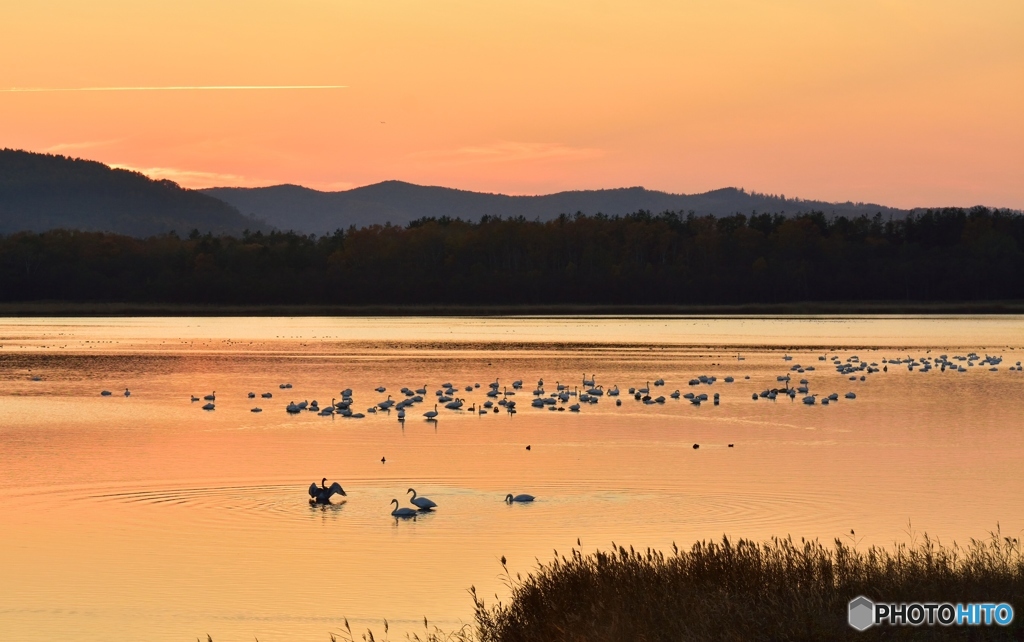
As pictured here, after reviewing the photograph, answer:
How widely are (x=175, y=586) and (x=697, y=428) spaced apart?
56.3 feet

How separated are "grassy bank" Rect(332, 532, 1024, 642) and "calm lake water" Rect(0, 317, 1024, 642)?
1371mm

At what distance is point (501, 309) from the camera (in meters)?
144

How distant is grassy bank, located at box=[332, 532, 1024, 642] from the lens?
32.1ft

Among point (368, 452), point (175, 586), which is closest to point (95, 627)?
point (175, 586)

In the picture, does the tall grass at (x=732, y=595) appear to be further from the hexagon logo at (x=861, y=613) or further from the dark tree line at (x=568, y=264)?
the dark tree line at (x=568, y=264)

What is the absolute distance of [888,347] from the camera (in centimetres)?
6681

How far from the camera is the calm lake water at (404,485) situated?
1371 centimetres

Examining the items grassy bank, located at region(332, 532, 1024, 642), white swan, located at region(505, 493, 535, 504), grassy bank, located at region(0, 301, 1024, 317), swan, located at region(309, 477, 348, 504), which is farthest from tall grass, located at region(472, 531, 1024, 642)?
grassy bank, located at region(0, 301, 1024, 317)

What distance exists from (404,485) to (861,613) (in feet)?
37.6

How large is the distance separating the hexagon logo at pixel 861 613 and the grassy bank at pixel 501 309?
12249 cm

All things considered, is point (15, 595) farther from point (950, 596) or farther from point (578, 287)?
point (578, 287)

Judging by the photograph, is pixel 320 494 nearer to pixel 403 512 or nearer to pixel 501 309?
pixel 403 512

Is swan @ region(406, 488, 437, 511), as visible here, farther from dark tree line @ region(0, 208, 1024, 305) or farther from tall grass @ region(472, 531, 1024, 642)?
dark tree line @ region(0, 208, 1024, 305)

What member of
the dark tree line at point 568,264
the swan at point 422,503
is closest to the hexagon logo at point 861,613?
the swan at point 422,503
